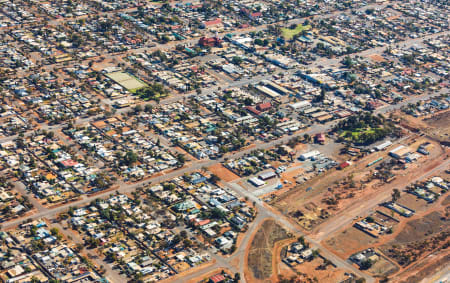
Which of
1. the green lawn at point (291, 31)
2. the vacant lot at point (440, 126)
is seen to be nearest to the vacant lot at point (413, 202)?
the vacant lot at point (440, 126)

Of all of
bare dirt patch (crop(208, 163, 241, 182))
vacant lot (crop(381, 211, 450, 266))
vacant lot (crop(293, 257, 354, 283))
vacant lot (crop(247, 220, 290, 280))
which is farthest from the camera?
bare dirt patch (crop(208, 163, 241, 182))

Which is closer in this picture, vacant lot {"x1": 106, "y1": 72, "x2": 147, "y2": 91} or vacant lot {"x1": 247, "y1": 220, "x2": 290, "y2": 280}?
vacant lot {"x1": 247, "y1": 220, "x2": 290, "y2": 280}

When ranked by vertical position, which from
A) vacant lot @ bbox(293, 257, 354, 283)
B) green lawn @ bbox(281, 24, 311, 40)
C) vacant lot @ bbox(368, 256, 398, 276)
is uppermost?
green lawn @ bbox(281, 24, 311, 40)

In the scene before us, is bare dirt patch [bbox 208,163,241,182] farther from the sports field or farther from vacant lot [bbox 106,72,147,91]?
vacant lot [bbox 106,72,147,91]

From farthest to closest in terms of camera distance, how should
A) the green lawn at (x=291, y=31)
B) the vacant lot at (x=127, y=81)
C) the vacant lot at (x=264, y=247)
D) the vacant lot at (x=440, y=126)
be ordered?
the green lawn at (x=291, y=31)
the vacant lot at (x=127, y=81)
the vacant lot at (x=440, y=126)
the vacant lot at (x=264, y=247)

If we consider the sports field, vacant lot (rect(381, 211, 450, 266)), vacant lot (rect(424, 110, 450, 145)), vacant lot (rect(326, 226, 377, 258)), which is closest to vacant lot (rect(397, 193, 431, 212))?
vacant lot (rect(381, 211, 450, 266))

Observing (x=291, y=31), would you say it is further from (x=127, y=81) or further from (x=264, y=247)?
(x=264, y=247)

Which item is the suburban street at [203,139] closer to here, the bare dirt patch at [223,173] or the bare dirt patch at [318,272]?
the bare dirt patch at [223,173]
